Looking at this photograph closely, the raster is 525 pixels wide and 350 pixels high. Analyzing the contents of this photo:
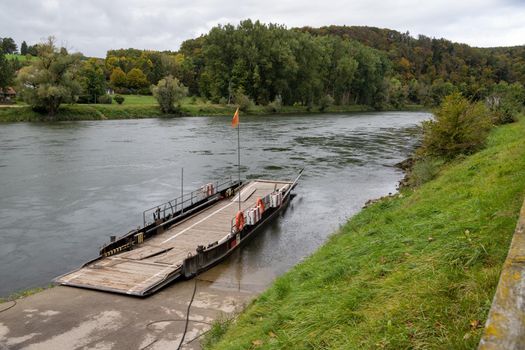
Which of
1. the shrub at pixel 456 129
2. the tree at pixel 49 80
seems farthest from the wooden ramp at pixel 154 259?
the tree at pixel 49 80

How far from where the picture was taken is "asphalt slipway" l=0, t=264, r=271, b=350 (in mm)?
10188

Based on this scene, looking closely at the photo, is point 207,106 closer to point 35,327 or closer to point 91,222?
point 91,222

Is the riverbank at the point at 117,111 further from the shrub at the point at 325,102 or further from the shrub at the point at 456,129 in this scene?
the shrub at the point at 456,129

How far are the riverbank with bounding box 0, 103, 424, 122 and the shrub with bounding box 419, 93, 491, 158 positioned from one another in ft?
201

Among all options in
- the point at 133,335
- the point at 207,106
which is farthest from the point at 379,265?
the point at 207,106

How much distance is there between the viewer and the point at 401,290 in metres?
6.32

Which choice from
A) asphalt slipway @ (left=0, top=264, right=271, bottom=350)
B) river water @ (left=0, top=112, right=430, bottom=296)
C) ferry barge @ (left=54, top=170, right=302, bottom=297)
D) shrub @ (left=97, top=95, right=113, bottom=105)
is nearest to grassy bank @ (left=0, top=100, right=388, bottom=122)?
shrub @ (left=97, top=95, right=113, bottom=105)

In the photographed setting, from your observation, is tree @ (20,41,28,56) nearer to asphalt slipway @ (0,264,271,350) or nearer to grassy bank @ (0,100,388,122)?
grassy bank @ (0,100,388,122)

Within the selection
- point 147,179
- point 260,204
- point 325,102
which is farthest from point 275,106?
point 260,204

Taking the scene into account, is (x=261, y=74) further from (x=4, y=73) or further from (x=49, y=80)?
(x=4, y=73)

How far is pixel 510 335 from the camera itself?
114 inches

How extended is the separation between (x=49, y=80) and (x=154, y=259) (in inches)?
2526

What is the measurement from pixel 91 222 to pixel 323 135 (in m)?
41.2

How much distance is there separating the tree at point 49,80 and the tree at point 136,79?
45.3 metres
